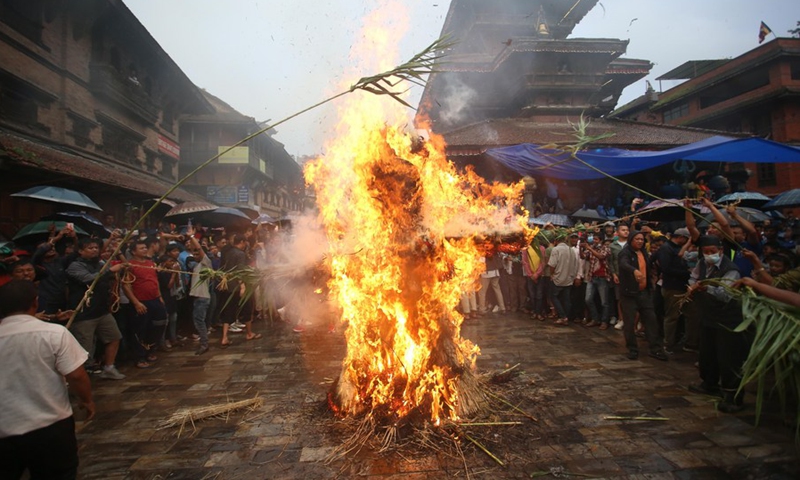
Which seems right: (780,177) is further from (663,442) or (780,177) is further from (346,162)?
(346,162)

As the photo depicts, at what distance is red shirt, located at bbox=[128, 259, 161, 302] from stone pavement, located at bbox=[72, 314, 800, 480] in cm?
135

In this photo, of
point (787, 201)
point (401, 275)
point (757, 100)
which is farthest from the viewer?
point (757, 100)

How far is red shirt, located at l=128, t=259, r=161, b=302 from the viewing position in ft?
23.1

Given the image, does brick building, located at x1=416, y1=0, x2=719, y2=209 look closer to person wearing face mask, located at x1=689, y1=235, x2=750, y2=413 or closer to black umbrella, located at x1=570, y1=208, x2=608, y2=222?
black umbrella, located at x1=570, y1=208, x2=608, y2=222

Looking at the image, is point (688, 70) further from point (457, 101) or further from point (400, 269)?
point (400, 269)

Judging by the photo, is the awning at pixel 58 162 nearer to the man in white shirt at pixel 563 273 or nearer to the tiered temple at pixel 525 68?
the tiered temple at pixel 525 68

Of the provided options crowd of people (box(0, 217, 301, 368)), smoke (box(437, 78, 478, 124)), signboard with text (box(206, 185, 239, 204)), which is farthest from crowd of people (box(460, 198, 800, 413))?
signboard with text (box(206, 185, 239, 204))

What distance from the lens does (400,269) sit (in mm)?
4598

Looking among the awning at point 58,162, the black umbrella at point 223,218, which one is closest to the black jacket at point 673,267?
the black umbrella at point 223,218

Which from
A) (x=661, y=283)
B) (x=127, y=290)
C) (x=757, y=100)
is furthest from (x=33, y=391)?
(x=757, y=100)

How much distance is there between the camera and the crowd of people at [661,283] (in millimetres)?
4801

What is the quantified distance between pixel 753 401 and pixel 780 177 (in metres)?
28.8

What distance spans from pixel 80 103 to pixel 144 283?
11.0 metres

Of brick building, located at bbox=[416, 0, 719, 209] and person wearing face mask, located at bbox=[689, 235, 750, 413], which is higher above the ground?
brick building, located at bbox=[416, 0, 719, 209]
